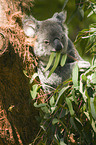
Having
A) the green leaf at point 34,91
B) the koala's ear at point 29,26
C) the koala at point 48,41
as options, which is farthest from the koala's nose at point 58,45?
the green leaf at point 34,91

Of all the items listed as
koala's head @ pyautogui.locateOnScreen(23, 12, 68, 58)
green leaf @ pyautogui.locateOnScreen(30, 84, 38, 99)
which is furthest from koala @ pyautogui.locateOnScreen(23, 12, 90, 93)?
green leaf @ pyautogui.locateOnScreen(30, 84, 38, 99)

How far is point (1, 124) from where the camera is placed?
134cm

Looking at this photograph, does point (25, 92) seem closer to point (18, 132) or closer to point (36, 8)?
point (18, 132)

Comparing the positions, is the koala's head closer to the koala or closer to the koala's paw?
the koala

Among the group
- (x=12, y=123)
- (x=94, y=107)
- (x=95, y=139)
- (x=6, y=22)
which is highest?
→ (x=6, y=22)

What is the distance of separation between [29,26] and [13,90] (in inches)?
24.5

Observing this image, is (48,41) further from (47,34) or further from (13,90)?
(13,90)

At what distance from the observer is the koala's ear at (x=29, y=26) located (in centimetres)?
157

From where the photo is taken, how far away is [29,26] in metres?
1.63

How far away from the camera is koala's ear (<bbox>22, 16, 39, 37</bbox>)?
1570 millimetres

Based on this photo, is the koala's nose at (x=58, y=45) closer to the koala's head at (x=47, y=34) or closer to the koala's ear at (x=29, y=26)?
the koala's head at (x=47, y=34)

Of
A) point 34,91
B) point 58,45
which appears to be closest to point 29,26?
point 58,45

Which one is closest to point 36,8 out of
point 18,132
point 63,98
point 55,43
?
point 55,43

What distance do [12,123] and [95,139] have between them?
0.60 meters
